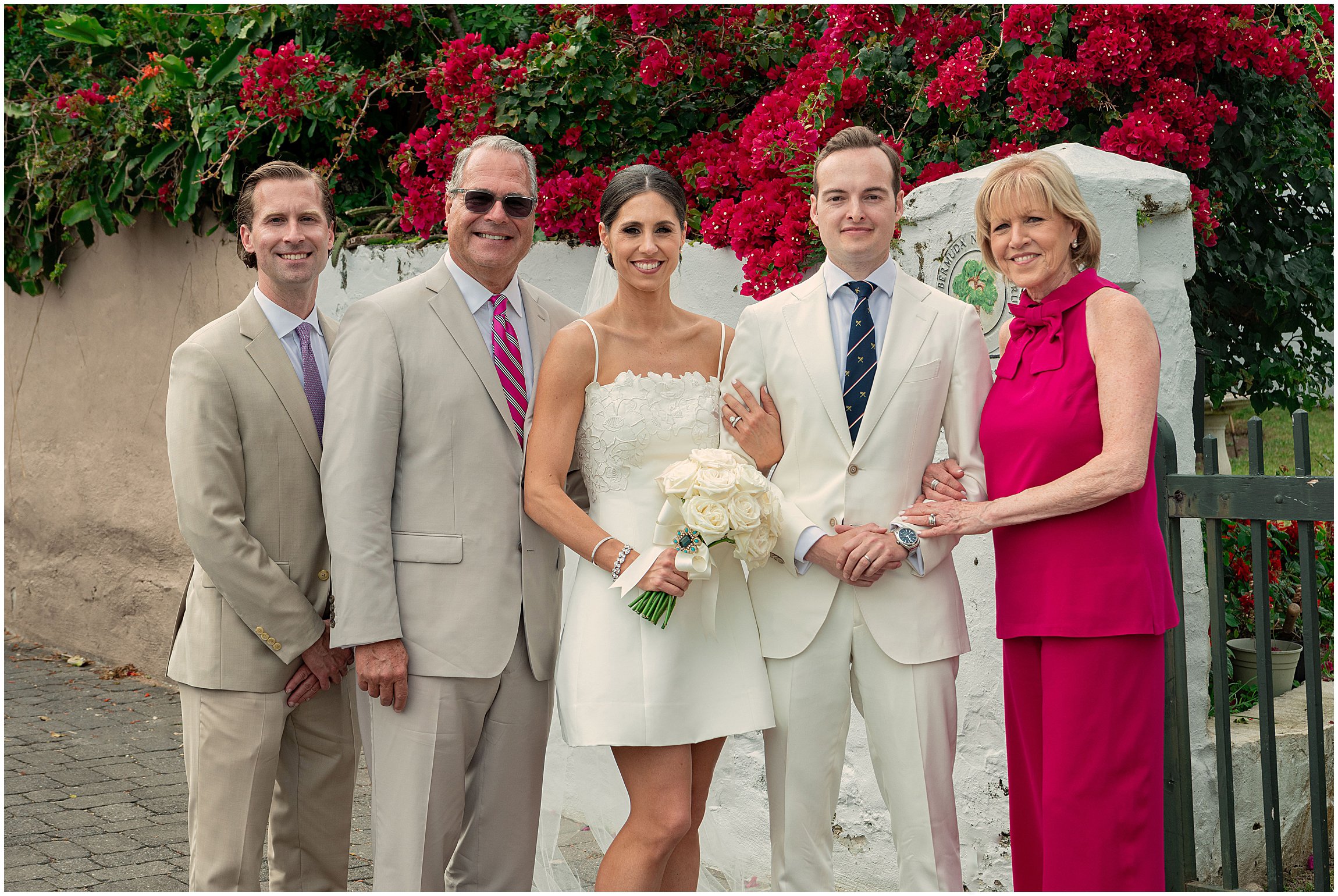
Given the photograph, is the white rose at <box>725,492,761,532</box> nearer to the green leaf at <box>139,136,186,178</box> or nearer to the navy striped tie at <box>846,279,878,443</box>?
the navy striped tie at <box>846,279,878,443</box>

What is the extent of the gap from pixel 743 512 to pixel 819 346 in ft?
1.84

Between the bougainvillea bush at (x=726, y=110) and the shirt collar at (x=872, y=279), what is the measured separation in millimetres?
1536

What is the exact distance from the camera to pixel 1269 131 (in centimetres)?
554

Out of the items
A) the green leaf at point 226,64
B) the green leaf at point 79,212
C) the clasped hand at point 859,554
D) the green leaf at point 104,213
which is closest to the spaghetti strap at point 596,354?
the clasped hand at point 859,554

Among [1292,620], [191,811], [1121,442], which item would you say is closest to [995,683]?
[1121,442]

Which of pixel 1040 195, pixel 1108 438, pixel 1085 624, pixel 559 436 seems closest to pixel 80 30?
pixel 559 436

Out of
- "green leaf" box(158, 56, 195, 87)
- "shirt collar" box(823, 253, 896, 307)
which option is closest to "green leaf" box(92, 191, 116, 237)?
"green leaf" box(158, 56, 195, 87)

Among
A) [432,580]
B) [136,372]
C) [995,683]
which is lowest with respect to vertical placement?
[995,683]

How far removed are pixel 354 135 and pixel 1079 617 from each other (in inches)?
192

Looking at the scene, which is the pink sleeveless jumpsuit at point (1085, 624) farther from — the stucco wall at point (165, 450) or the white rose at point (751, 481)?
the stucco wall at point (165, 450)

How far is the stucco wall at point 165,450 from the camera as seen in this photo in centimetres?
430

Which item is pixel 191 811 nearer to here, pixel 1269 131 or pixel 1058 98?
pixel 1058 98

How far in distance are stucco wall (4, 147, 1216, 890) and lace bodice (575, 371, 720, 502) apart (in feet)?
5.21

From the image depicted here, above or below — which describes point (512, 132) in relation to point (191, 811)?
above
